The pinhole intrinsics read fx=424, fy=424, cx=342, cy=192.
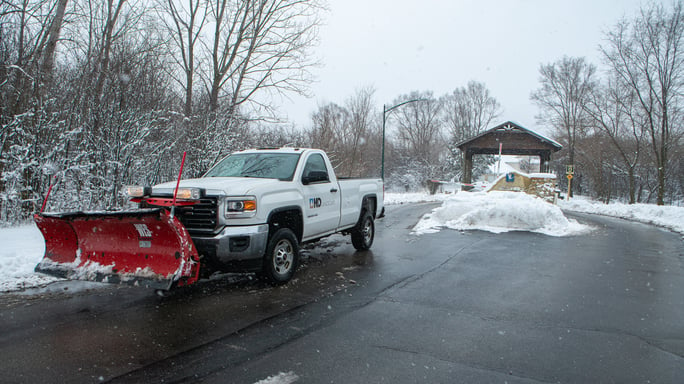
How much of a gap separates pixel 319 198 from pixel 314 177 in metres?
0.43

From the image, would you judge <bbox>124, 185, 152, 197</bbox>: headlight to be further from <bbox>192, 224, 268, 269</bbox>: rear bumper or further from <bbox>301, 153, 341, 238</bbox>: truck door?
<bbox>301, 153, 341, 238</bbox>: truck door

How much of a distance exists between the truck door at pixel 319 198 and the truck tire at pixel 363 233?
1.15m

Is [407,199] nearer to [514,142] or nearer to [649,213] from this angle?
[514,142]

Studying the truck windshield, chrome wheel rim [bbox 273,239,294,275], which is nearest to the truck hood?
the truck windshield

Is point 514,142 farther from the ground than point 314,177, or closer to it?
farther from the ground

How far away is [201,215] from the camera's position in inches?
206

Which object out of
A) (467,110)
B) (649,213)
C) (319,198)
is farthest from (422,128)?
(319,198)

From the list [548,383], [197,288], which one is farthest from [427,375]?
[197,288]

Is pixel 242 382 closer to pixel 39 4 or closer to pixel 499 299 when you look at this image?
pixel 499 299

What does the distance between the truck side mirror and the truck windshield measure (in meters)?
0.23

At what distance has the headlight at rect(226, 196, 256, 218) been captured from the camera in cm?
524

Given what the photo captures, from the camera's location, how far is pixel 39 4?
11398mm

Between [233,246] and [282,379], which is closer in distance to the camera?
[282,379]

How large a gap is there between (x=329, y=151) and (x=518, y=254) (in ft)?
75.9
